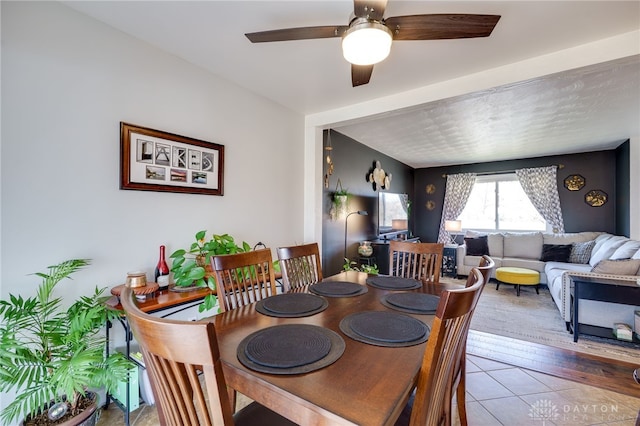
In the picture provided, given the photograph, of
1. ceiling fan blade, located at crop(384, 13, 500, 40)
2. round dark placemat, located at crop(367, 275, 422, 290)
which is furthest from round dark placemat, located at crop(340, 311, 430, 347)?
ceiling fan blade, located at crop(384, 13, 500, 40)

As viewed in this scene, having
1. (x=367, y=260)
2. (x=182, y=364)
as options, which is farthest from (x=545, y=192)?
(x=182, y=364)

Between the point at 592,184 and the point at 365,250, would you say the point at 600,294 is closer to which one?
the point at 365,250

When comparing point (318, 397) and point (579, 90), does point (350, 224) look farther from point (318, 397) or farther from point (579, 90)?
point (318, 397)

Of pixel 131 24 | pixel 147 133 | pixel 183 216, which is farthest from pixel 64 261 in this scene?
pixel 131 24

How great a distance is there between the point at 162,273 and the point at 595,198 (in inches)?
283

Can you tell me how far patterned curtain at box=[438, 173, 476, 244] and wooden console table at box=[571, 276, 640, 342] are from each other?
397 centimetres

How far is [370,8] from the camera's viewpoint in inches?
50.4

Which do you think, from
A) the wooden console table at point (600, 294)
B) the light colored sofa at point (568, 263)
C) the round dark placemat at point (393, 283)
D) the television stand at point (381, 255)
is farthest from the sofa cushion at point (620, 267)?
the round dark placemat at point (393, 283)

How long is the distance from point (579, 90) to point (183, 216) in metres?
3.91

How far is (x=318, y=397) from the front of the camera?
72cm

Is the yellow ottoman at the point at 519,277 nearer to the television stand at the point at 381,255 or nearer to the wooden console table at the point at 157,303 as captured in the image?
the television stand at the point at 381,255

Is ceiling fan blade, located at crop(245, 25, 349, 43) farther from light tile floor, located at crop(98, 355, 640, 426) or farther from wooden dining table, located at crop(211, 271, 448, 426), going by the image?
light tile floor, located at crop(98, 355, 640, 426)

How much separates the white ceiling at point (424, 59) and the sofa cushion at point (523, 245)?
197cm

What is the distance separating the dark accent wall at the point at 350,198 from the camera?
3908 mm
